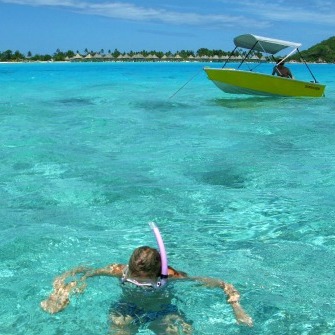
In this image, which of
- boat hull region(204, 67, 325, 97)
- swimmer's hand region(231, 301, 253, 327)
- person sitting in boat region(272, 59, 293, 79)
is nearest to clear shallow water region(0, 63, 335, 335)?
swimmer's hand region(231, 301, 253, 327)

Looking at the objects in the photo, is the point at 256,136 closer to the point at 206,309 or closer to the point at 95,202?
the point at 95,202

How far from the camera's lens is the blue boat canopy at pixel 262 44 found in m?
20.7

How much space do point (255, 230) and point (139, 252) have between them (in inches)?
123

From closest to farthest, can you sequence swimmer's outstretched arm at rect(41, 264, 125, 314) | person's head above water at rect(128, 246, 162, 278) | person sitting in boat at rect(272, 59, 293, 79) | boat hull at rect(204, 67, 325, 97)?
1. person's head above water at rect(128, 246, 162, 278)
2. swimmer's outstretched arm at rect(41, 264, 125, 314)
3. boat hull at rect(204, 67, 325, 97)
4. person sitting in boat at rect(272, 59, 293, 79)

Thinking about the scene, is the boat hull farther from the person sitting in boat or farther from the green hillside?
the green hillside

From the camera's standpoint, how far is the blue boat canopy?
20.7 m

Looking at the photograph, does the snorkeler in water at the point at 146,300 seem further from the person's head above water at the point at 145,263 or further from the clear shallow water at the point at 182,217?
the clear shallow water at the point at 182,217

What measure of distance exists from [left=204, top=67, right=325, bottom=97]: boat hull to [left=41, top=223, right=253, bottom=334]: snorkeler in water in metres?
17.2

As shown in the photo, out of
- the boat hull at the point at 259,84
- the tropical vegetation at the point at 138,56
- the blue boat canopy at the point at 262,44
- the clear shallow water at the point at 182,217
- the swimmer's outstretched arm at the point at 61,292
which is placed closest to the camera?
the swimmer's outstretched arm at the point at 61,292

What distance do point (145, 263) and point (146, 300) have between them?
0.33 meters

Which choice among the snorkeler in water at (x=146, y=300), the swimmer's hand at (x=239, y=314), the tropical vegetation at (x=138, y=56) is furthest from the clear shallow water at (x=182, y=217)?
the tropical vegetation at (x=138, y=56)

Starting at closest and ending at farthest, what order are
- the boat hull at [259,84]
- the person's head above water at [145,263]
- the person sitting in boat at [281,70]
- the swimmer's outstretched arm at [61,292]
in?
the person's head above water at [145,263] < the swimmer's outstretched arm at [61,292] < the boat hull at [259,84] < the person sitting in boat at [281,70]

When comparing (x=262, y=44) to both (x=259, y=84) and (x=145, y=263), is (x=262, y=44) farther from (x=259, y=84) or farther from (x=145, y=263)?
(x=145, y=263)

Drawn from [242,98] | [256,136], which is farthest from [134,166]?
[242,98]
